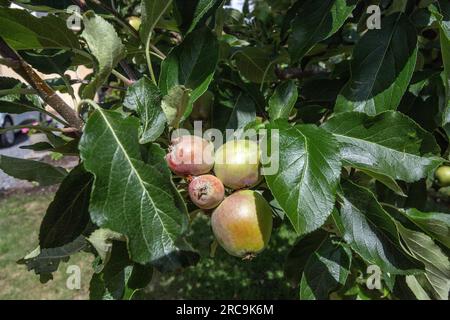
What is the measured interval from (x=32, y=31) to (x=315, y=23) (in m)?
0.65

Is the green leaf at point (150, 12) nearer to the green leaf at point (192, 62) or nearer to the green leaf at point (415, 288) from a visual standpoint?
the green leaf at point (192, 62)

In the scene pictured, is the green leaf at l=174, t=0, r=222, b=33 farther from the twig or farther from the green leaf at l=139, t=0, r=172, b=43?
the twig

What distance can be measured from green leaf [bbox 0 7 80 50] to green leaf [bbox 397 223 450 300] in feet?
2.90

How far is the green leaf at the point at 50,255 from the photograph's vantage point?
1.09 meters

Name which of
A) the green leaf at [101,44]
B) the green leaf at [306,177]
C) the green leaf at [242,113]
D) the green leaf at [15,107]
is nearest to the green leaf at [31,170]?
the green leaf at [15,107]

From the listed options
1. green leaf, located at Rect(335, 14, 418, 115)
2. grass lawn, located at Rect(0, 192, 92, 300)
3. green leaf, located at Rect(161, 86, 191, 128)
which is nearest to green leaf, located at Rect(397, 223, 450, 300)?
green leaf, located at Rect(335, 14, 418, 115)

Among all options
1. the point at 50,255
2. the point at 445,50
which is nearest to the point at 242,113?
the point at 445,50

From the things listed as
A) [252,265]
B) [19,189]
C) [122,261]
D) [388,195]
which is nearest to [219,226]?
[122,261]

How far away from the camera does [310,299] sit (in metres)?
1.18

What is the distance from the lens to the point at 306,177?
0.79 m

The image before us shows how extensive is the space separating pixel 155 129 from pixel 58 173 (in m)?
0.41

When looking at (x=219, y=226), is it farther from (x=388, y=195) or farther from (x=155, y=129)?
(x=388, y=195)

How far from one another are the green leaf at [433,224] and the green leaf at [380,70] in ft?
0.91

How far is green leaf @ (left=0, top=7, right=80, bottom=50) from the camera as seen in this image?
847 mm
